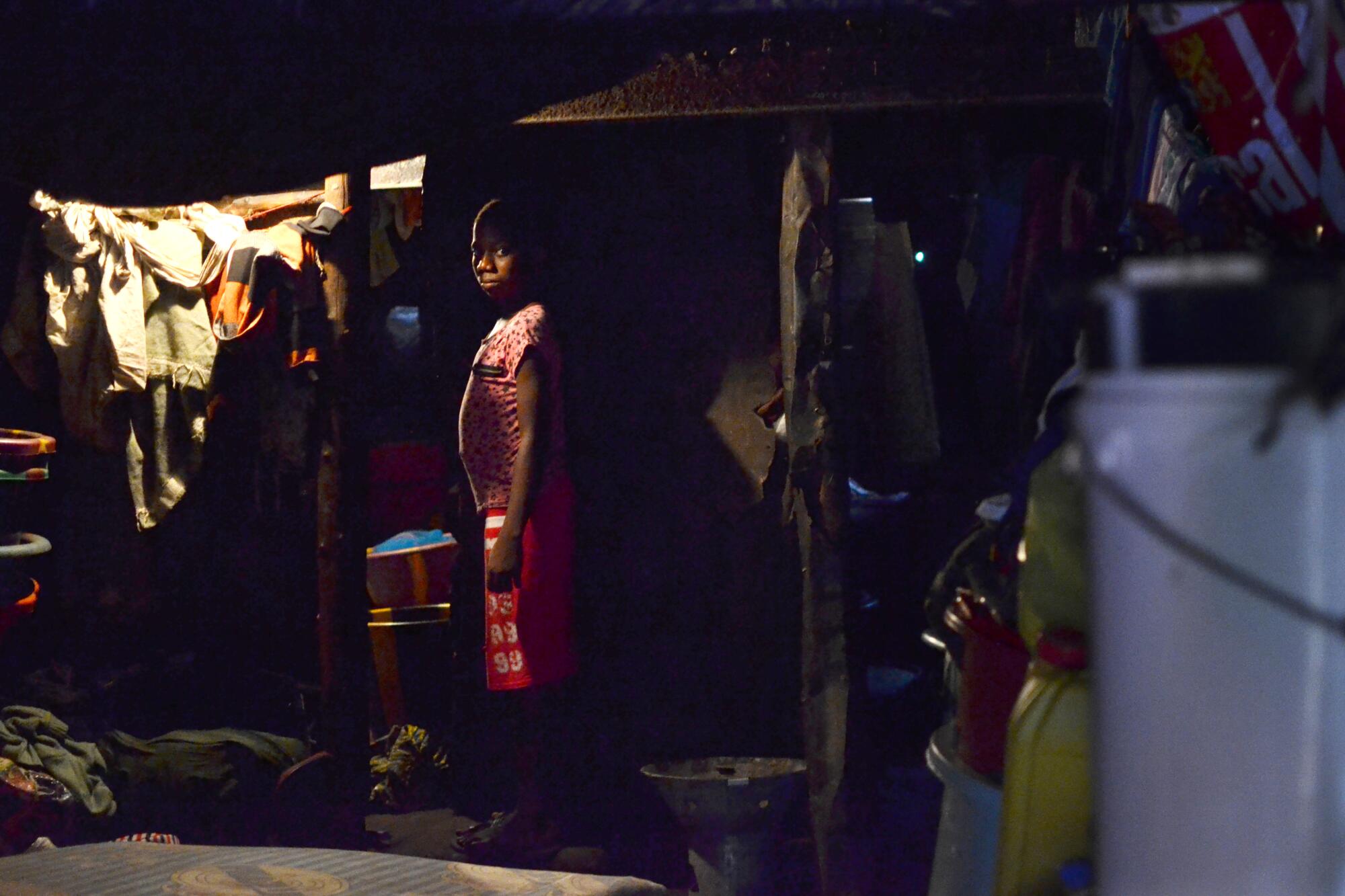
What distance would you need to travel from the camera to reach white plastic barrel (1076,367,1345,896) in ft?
3.41

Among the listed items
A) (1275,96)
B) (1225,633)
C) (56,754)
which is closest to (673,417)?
(56,754)

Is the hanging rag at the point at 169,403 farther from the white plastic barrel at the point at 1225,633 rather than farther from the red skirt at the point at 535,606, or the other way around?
the white plastic barrel at the point at 1225,633

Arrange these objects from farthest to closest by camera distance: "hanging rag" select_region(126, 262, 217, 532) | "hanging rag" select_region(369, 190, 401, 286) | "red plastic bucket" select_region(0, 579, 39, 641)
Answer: "hanging rag" select_region(126, 262, 217, 532)
"hanging rag" select_region(369, 190, 401, 286)
"red plastic bucket" select_region(0, 579, 39, 641)

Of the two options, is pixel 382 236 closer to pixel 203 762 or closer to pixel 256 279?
pixel 256 279

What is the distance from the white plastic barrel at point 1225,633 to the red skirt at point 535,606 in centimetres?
468

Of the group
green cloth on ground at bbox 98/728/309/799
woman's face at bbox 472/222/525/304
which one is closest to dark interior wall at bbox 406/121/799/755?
woman's face at bbox 472/222/525/304

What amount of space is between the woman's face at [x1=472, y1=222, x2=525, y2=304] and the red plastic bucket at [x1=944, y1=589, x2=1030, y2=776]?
13.0ft

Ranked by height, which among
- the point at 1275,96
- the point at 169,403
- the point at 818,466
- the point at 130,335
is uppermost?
the point at 1275,96

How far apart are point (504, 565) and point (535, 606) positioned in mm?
270

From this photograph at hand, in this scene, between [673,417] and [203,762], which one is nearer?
[673,417]

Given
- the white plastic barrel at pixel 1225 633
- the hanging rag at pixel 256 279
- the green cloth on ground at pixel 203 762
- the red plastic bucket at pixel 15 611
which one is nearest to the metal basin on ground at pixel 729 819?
the green cloth on ground at pixel 203 762

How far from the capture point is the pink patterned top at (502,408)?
5.68 meters

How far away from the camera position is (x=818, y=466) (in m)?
4.83

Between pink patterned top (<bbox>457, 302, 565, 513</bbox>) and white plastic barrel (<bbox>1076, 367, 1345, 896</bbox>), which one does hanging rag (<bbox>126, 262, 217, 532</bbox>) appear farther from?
white plastic barrel (<bbox>1076, 367, 1345, 896</bbox>)
